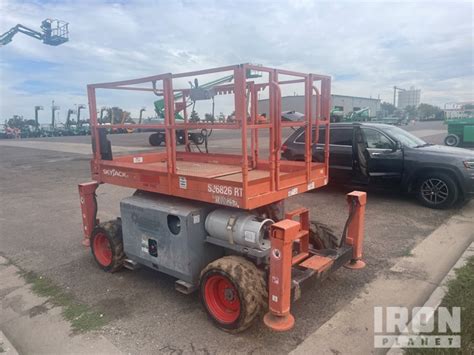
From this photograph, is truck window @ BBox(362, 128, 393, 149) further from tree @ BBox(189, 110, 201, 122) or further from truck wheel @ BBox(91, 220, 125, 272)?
truck wheel @ BBox(91, 220, 125, 272)

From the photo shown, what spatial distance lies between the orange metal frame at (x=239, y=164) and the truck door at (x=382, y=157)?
155 inches

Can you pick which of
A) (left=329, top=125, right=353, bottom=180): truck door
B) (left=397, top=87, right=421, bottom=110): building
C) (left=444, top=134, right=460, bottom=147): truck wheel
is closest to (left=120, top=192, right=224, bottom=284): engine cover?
(left=329, top=125, right=353, bottom=180): truck door

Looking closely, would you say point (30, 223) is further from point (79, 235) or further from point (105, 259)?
point (105, 259)

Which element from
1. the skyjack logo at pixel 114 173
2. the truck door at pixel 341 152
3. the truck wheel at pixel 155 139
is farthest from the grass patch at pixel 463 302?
the truck wheel at pixel 155 139

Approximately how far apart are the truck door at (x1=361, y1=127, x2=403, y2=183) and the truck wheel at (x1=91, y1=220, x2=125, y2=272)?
5547 mm

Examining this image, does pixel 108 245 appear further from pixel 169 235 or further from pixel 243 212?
pixel 243 212

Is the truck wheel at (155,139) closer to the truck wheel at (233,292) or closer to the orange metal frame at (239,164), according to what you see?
the orange metal frame at (239,164)

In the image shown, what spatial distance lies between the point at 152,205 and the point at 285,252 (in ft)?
5.67

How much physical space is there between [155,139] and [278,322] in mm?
21419

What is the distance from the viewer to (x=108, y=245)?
4.55 metres

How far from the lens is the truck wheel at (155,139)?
75.6ft

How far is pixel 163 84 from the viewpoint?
3.44 meters

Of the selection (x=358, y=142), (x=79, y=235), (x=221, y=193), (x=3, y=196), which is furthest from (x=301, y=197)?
(x=3, y=196)

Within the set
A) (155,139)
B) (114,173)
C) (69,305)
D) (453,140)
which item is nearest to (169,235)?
(114,173)
